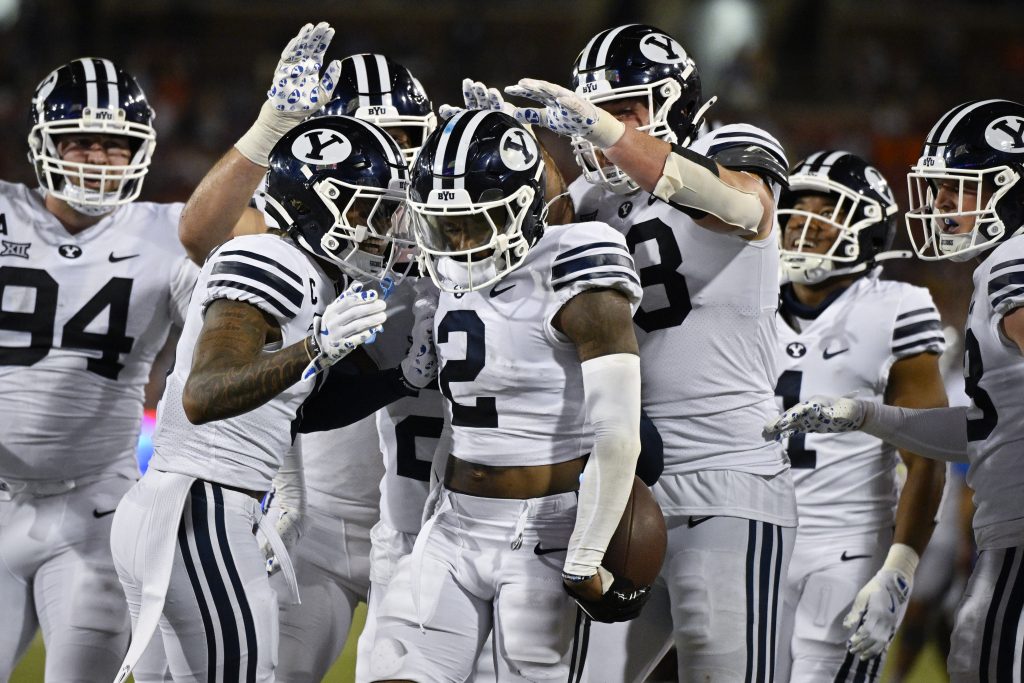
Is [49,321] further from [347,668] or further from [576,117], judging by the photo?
[347,668]

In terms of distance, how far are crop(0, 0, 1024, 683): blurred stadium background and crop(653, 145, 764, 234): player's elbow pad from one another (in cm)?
958

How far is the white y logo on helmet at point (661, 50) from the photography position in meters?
3.57

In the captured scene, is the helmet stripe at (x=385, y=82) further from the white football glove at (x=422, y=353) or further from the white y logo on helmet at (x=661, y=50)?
the white football glove at (x=422, y=353)

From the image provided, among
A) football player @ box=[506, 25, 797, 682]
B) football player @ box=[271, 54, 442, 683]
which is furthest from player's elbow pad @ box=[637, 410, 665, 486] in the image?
football player @ box=[271, 54, 442, 683]

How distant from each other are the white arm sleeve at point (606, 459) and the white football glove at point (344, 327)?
0.49 meters

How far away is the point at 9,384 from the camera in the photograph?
3857 mm

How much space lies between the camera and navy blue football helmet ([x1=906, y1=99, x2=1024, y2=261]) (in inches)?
136

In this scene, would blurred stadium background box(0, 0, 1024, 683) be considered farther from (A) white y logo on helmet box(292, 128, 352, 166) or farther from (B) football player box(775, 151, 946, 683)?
(A) white y logo on helmet box(292, 128, 352, 166)

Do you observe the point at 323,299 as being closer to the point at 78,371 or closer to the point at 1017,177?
the point at 78,371

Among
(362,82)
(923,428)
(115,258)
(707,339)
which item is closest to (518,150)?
(707,339)

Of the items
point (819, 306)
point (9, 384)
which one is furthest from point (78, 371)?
point (819, 306)

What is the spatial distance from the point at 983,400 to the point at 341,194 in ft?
5.67

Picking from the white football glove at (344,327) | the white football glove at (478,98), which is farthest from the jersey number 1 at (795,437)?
the white football glove at (344,327)

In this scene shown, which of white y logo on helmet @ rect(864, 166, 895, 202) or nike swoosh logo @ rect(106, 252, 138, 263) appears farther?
white y logo on helmet @ rect(864, 166, 895, 202)
